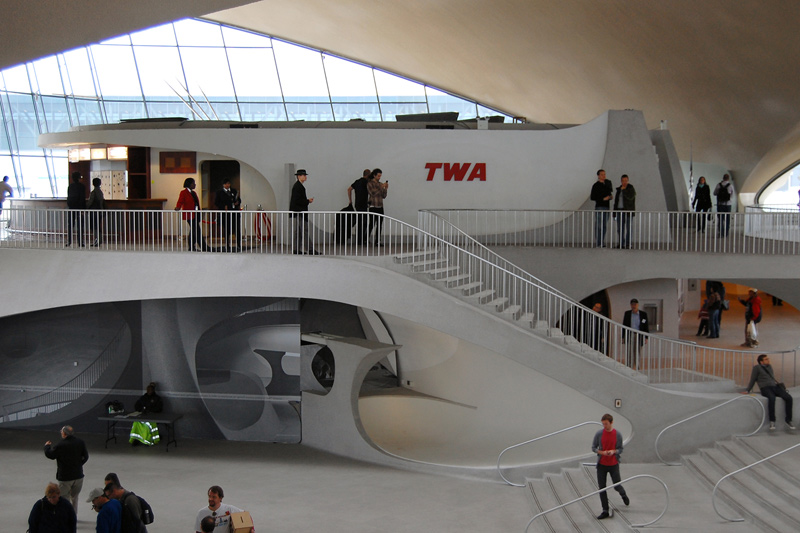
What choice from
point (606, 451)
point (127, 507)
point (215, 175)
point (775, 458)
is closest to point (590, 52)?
point (215, 175)

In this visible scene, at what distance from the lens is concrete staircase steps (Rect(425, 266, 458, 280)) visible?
547 inches

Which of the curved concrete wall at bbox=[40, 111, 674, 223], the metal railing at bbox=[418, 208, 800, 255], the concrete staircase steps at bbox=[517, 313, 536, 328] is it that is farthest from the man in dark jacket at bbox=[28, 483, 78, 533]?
the curved concrete wall at bbox=[40, 111, 674, 223]

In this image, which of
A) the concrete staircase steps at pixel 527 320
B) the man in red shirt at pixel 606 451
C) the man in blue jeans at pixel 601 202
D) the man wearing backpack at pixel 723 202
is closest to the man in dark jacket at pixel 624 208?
the man in blue jeans at pixel 601 202

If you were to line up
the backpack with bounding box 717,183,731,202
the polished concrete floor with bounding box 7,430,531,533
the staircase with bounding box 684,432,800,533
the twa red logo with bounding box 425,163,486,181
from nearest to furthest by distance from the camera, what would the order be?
the staircase with bounding box 684,432,800,533, the polished concrete floor with bounding box 7,430,531,533, the backpack with bounding box 717,183,731,202, the twa red logo with bounding box 425,163,486,181

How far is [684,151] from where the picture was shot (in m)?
29.6

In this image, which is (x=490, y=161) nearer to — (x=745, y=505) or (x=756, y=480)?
(x=756, y=480)

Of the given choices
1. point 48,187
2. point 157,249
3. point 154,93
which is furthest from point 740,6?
point 48,187

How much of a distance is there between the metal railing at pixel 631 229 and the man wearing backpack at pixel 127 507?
30.7 ft

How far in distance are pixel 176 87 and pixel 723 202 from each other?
2250cm

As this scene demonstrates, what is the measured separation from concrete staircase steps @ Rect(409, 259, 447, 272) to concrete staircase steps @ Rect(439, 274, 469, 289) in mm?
351

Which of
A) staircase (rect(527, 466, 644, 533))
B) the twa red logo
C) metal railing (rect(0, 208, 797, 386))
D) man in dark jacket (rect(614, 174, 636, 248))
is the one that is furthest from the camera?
the twa red logo

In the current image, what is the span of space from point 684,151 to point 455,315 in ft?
64.0

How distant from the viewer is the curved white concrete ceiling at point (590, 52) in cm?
1968

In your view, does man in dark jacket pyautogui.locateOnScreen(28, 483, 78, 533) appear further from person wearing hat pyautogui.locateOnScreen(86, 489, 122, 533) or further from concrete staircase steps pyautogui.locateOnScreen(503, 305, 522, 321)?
concrete staircase steps pyautogui.locateOnScreen(503, 305, 522, 321)
